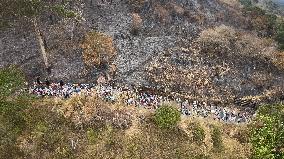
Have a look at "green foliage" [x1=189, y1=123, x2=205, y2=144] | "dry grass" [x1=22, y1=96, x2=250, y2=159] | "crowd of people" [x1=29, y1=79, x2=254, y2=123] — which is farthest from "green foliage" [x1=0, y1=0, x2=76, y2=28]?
"green foliage" [x1=189, y1=123, x2=205, y2=144]

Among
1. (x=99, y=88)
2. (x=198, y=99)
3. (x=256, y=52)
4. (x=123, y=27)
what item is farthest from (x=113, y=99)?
(x=256, y=52)

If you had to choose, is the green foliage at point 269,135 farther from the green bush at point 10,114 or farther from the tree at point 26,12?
the tree at point 26,12

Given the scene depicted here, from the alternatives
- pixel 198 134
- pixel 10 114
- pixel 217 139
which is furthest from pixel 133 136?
pixel 10 114

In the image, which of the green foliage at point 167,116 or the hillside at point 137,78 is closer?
the hillside at point 137,78

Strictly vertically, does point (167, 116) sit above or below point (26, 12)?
below

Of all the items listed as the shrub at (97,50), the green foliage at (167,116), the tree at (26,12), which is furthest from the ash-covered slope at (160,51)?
the green foliage at (167,116)

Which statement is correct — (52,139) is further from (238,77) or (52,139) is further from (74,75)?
(238,77)

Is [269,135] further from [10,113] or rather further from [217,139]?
[10,113]
